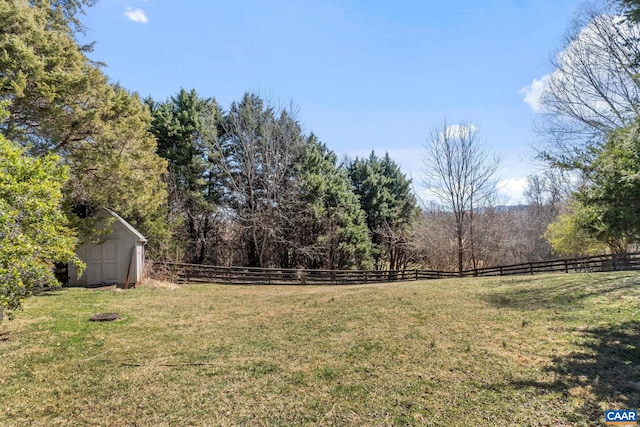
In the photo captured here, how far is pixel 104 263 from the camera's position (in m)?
12.7

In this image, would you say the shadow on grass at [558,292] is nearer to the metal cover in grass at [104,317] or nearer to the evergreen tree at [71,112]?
the metal cover in grass at [104,317]

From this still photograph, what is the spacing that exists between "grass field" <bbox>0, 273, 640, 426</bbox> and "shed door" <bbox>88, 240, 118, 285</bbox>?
4577 mm

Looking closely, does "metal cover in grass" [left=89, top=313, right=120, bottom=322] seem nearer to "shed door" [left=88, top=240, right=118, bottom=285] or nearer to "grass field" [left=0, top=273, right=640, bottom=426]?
"grass field" [left=0, top=273, right=640, bottom=426]

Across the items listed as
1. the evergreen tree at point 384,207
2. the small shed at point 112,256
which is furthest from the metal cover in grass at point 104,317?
the evergreen tree at point 384,207

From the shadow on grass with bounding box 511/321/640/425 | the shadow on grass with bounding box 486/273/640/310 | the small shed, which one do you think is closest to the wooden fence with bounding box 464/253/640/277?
the shadow on grass with bounding box 486/273/640/310

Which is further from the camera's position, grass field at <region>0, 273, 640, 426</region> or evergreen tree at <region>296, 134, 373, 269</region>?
evergreen tree at <region>296, 134, 373, 269</region>

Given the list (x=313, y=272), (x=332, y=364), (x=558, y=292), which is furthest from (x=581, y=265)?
(x=332, y=364)

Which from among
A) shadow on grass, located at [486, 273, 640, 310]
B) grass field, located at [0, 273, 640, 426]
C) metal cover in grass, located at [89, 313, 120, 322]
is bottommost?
grass field, located at [0, 273, 640, 426]

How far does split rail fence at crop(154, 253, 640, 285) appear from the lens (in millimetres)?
15258

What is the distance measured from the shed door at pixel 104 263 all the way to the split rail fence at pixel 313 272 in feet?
7.15

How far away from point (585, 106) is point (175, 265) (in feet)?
63.0

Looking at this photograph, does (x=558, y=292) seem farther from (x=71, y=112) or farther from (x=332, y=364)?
(x=71, y=112)

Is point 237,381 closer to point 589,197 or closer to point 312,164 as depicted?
point 589,197

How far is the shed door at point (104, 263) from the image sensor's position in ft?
41.4
